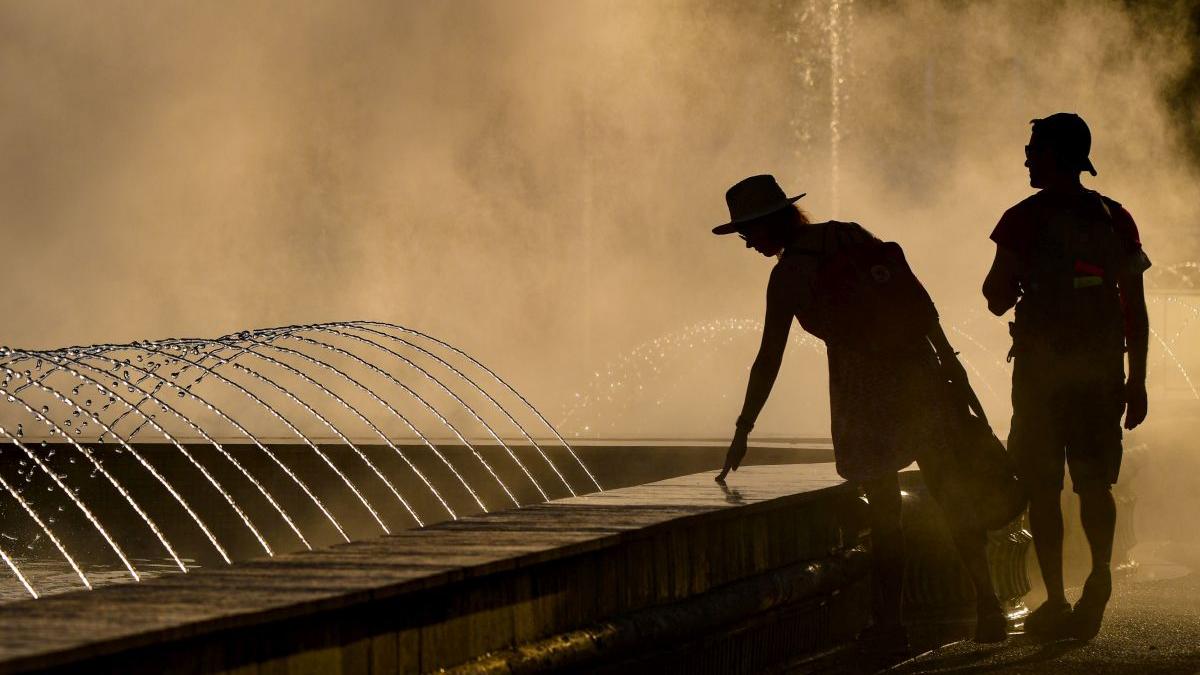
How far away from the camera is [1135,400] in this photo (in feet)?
15.3

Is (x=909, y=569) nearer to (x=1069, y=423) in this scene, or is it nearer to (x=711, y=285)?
(x=1069, y=423)

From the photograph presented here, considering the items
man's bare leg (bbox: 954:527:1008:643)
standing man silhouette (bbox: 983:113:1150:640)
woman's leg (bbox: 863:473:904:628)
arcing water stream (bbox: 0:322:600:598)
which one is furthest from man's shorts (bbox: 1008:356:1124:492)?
arcing water stream (bbox: 0:322:600:598)

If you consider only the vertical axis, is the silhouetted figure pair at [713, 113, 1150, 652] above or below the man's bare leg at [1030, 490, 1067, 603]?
above

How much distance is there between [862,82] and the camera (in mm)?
32812

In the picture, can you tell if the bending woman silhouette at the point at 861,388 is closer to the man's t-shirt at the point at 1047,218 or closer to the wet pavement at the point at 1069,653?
the wet pavement at the point at 1069,653

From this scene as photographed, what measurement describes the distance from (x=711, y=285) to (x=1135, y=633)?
25281 mm

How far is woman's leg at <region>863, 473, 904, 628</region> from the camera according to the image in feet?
14.8

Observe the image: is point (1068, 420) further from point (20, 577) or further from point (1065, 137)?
point (20, 577)

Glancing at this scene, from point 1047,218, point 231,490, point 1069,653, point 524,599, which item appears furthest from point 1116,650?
point 231,490

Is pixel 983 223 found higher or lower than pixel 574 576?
higher

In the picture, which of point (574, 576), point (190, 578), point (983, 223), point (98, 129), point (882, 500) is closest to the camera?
point (190, 578)

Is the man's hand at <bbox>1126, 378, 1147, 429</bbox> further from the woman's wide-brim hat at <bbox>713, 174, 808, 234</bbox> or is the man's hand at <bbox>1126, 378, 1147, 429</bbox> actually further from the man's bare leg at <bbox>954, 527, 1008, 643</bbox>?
the woman's wide-brim hat at <bbox>713, 174, 808, 234</bbox>

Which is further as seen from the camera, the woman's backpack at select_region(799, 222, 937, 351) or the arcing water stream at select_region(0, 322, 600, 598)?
the arcing water stream at select_region(0, 322, 600, 598)

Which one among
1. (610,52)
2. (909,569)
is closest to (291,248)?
(610,52)
